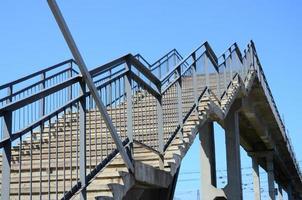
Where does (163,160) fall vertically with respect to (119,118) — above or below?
below

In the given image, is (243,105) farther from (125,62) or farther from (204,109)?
(125,62)

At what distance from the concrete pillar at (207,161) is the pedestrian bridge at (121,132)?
0.12 feet

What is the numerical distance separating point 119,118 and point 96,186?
1.38 meters

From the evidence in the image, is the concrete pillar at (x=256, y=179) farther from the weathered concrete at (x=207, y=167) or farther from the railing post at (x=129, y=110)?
the railing post at (x=129, y=110)

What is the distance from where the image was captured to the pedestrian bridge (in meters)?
6.58

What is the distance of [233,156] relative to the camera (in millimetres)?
20594

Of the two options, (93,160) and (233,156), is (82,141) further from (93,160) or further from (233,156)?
(233,156)

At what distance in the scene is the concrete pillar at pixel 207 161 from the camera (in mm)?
19828

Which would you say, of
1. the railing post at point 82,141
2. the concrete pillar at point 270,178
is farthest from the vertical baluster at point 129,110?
the concrete pillar at point 270,178

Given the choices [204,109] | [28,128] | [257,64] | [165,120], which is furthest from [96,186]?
[257,64]

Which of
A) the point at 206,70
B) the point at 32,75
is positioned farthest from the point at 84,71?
the point at 32,75

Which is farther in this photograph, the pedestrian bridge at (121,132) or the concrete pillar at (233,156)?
the concrete pillar at (233,156)

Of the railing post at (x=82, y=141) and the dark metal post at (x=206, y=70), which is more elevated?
the dark metal post at (x=206, y=70)

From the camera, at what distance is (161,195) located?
42.7 ft
